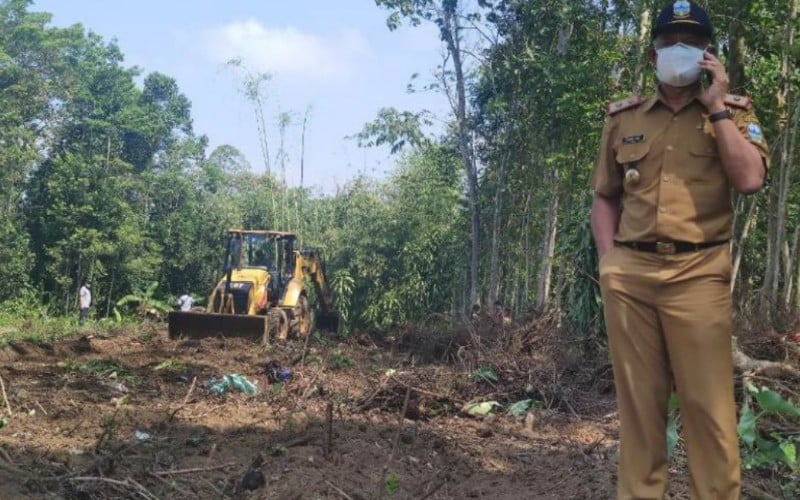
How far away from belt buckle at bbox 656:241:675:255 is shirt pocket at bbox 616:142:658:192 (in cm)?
23

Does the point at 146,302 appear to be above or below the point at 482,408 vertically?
below

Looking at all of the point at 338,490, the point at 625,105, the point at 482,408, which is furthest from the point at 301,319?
the point at 625,105

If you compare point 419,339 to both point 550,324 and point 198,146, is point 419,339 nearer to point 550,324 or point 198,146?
point 550,324

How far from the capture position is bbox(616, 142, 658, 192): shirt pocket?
2787 mm

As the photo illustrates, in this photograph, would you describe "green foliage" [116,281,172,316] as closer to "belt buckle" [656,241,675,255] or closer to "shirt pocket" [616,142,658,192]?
"shirt pocket" [616,142,658,192]

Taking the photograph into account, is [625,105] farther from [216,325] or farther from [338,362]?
[216,325]

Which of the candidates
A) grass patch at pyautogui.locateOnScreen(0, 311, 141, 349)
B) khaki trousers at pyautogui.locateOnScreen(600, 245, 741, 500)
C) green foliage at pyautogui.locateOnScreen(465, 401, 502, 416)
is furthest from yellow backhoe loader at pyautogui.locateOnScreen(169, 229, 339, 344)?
khaki trousers at pyautogui.locateOnScreen(600, 245, 741, 500)

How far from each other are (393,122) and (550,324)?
45.2 feet

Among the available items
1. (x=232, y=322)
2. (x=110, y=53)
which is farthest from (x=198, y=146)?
(x=232, y=322)

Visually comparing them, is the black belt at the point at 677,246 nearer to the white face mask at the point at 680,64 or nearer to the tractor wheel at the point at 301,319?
the white face mask at the point at 680,64

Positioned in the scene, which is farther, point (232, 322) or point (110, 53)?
point (110, 53)

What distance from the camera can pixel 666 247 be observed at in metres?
2.69

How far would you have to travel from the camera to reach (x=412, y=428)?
6.37m

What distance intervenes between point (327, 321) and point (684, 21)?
1833 cm
